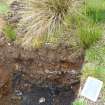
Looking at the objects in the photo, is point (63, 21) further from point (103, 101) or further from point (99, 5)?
point (103, 101)

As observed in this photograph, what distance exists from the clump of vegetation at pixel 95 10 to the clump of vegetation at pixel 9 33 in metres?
0.98

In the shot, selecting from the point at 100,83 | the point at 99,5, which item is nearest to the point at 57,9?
the point at 99,5

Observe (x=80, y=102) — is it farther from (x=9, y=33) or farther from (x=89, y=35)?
(x=9, y=33)

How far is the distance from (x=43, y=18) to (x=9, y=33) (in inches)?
18.7

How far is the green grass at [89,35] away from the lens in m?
4.30

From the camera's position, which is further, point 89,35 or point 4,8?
point 4,8

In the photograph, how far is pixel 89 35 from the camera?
431cm

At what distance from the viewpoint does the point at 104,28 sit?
4469 mm

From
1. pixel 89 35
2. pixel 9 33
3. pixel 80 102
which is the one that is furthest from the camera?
pixel 9 33

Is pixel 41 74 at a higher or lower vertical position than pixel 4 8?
lower

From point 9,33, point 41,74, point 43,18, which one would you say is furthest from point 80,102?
point 9,33

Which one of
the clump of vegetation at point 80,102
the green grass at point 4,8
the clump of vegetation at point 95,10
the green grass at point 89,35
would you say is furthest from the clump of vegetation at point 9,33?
the clump of vegetation at point 80,102

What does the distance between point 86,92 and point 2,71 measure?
1184mm

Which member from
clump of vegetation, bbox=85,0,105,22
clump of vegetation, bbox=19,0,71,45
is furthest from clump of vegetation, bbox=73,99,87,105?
clump of vegetation, bbox=85,0,105,22
